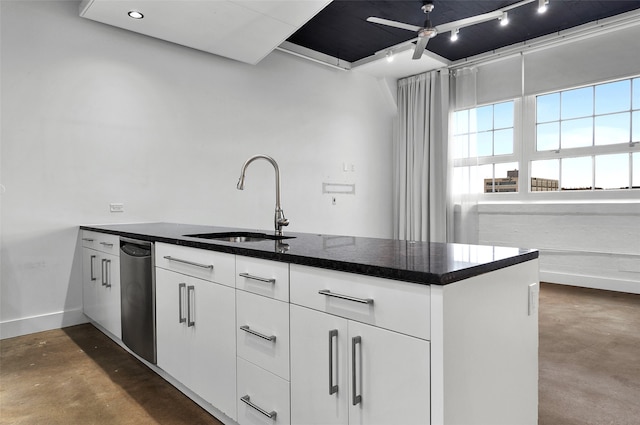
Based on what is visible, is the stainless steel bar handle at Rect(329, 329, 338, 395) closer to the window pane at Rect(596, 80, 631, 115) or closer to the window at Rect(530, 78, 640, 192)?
the window at Rect(530, 78, 640, 192)

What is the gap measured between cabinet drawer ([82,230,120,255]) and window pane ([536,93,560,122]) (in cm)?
470

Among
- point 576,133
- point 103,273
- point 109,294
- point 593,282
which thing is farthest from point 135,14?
point 593,282

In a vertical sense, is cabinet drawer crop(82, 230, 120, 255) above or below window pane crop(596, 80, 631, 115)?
A: below

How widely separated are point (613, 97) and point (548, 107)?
24.5 inches

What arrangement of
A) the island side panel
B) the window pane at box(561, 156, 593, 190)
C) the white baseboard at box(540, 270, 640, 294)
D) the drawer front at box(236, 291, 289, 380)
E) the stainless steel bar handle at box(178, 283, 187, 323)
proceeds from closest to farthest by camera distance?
1. the island side panel
2. the drawer front at box(236, 291, 289, 380)
3. the stainless steel bar handle at box(178, 283, 187, 323)
4. the white baseboard at box(540, 270, 640, 294)
5. the window pane at box(561, 156, 593, 190)

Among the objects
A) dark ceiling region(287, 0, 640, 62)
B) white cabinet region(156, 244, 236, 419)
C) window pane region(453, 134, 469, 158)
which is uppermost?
dark ceiling region(287, 0, 640, 62)

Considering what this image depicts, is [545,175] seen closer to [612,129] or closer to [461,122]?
[612,129]

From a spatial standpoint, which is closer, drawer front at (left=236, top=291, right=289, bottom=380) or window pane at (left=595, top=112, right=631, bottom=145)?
drawer front at (left=236, top=291, right=289, bottom=380)

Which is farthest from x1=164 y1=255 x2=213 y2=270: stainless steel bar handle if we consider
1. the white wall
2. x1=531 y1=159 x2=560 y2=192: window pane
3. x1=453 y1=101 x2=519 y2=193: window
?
x1=531 y1=159 x2=560 y2=192: window pane

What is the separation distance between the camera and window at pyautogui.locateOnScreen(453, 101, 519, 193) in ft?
16.6

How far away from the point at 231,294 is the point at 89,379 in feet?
3.89

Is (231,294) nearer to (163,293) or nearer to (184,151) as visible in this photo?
(163,293)

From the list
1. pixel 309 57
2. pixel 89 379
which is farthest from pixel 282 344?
pixel 309 57

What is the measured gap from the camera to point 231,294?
1.60 meters
